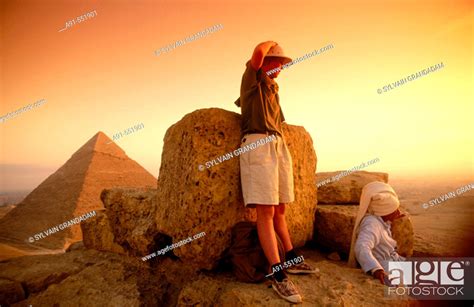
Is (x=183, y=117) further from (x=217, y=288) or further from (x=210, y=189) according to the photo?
(x=217, y=288)

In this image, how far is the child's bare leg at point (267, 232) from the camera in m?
2.80

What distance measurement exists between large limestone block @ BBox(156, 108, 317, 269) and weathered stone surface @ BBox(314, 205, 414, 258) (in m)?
1.50

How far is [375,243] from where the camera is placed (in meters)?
3.46

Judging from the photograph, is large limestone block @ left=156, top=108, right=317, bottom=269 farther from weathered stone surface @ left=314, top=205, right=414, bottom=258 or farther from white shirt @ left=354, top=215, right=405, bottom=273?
weathered stone surface @ left=314, top=205, right=414, bottom=258

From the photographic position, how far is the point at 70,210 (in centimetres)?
1691

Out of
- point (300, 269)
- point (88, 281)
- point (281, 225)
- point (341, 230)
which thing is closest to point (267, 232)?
point (281, 225)

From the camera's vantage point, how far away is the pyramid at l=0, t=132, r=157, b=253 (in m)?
17.2

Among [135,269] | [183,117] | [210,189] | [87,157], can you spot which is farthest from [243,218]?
[87,157]

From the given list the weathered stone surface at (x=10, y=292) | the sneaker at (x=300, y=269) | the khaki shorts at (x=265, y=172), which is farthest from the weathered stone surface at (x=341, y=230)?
the weathered stone surface at (x=10, y=292)

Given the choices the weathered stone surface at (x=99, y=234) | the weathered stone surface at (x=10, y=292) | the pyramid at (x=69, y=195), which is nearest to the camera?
the weathered stone surface at (x=10, y=292)

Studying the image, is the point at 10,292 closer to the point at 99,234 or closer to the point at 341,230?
the point at 99,234

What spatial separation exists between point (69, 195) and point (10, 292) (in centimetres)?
1556

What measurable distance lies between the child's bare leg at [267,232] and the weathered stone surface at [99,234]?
2395 millimetres

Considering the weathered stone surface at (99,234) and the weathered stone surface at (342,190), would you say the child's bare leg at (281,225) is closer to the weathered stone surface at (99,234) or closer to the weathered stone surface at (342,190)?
the weathered stone surface at (342,190)
